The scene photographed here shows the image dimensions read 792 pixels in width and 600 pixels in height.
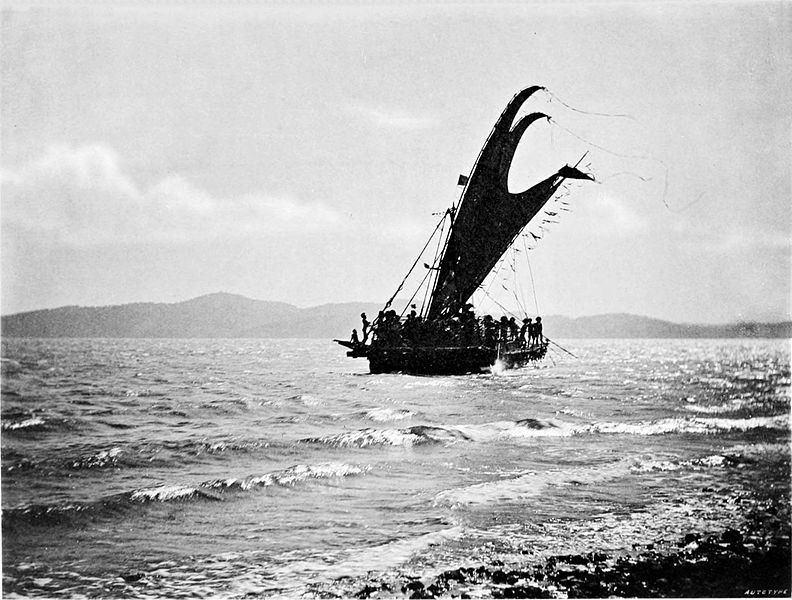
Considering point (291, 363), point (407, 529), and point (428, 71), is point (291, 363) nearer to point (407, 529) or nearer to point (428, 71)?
point (407, 529)

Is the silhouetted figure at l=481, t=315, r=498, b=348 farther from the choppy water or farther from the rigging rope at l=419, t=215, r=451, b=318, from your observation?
the rigging rope at l=419, t=215, r=451, b=318

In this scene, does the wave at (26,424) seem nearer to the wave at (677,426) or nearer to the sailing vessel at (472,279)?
the sailing vessel at (472,279)

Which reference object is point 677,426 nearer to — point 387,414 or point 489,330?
point 489,330

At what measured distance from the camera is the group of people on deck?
14.4ft

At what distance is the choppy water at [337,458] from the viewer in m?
3.86

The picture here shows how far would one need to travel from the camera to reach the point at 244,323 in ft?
14.0

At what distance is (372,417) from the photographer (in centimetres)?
423

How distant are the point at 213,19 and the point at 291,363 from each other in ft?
6.86

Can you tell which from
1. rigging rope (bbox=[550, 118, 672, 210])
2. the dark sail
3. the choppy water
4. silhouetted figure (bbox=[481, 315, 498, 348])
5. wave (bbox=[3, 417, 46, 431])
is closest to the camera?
the choppy water

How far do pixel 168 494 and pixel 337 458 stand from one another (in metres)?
0.94

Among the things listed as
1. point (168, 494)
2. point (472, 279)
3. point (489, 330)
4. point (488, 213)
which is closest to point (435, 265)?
point (472, 279)

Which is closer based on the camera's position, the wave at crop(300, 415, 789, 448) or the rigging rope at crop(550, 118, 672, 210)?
the wave at crop(300, 415, 789, 448)

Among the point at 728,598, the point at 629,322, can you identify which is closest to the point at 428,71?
the point at 629,322

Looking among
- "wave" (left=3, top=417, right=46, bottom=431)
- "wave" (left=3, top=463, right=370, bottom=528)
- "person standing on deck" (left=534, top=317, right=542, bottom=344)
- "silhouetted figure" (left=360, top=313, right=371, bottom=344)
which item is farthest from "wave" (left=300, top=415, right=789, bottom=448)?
"wave" (left=3, top=417, right=46, bottom=431)
